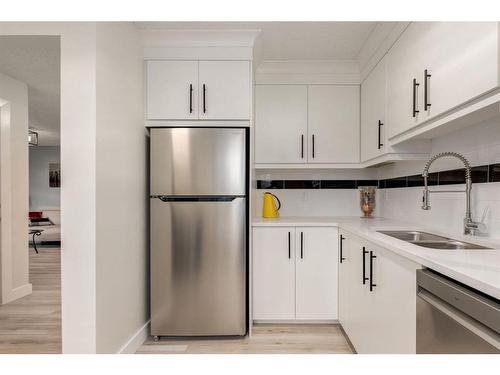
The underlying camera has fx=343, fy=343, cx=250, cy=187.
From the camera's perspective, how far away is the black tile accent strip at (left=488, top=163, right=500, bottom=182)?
1.71m

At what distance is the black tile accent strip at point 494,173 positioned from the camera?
1.71 meters

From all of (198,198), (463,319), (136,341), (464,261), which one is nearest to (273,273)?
(198,198)

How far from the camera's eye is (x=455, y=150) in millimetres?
2100

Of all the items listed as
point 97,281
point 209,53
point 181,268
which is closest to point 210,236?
point 181,268

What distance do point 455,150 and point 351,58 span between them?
54.8 inches

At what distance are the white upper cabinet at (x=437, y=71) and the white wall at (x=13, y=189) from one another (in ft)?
12.3

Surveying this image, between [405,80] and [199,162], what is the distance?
1478 mm

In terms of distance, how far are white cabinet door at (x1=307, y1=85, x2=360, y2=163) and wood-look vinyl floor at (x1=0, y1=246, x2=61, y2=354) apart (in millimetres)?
2639

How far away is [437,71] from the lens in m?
1.70

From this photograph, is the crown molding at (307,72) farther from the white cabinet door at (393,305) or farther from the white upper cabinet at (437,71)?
the white cabinet door at (393,305)

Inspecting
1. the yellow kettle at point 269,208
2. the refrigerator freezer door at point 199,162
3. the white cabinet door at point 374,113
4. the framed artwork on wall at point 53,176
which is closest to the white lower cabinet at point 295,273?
the yellow kettle at point 269,208

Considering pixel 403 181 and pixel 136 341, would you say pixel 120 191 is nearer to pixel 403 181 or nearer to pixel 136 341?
pixel 136 341
